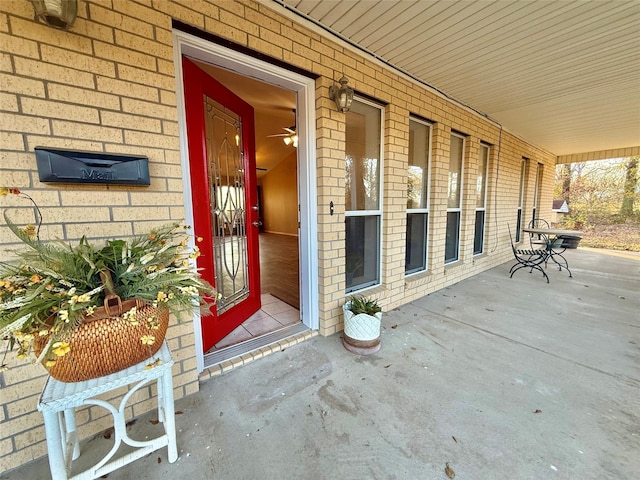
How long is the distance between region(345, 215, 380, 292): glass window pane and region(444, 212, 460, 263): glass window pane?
156cm

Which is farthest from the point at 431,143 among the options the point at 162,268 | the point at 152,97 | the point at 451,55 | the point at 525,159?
the point at 525,159

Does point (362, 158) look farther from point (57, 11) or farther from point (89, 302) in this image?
point (89, 302)

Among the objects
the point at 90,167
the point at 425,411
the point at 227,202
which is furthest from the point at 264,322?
the point at 90,167

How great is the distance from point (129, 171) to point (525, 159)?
6.99 meters

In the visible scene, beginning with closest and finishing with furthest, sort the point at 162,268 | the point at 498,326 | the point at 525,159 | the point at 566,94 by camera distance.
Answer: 1. the point at 162,268
2. the point at 498,326
3. the point at 566,94
4. the point at 525,159

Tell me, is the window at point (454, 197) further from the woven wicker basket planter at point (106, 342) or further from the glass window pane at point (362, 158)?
the woven wicker basket planter at point (106, 342)

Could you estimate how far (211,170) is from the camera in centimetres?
208

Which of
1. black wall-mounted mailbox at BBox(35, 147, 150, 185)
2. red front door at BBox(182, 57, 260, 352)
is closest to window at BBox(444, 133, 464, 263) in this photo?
red front door at BBox(182, 57, 260, 352)

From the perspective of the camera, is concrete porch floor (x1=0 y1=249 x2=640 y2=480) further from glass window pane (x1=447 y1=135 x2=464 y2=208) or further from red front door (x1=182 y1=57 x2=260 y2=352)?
glass window pane (x1=447 y1=135 x2=464 y2=208)

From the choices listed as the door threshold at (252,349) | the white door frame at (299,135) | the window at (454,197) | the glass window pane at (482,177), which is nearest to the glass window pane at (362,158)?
the white door frame at (299,135)

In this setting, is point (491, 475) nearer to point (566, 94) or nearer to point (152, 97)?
point (152, 97)

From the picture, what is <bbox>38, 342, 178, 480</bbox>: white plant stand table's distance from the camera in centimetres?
95

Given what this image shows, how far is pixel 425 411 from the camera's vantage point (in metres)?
1.51

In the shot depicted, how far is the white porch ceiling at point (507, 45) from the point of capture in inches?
70.4
